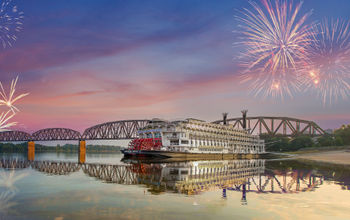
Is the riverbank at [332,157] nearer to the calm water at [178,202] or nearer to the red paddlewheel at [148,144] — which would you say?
the red paddlewheel at [148,144]

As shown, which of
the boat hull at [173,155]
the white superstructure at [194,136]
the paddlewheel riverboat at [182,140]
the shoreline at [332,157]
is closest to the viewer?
the shoreline at [332,157]

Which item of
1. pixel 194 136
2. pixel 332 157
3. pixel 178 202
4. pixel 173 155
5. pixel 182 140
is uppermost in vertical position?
pixel 194 136

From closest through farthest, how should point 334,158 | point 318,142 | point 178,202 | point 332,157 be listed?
point 178,202 < point 334,158 < point 332,157 < point 318,142

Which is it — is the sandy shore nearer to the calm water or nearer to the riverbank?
the riverbank

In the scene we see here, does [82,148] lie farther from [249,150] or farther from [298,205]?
[298,205]

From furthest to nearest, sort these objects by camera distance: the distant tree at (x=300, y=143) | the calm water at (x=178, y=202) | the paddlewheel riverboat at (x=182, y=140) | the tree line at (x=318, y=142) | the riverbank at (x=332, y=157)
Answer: the distant tree at (x=300, y=143)
the tree line at (x=318, y=142)
the paddlewheel riverboat at (x=182, y=140)
the riverbank at (x=332, y=157)
the calm water at (x=178, y=202)

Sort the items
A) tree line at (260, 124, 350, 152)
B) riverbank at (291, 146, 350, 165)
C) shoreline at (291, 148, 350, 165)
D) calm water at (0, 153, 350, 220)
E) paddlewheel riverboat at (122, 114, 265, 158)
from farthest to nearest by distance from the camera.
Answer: tree line at (260, 124, 350, 152) < paddlewheel riverboat at (122, 114, 265, 158) < riverbank at (291, 146, 350, 165) < shoreline at (291, 148, 350, 165) < calm water at (0, 153, 350, 220)

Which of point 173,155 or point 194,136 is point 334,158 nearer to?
point 194,136

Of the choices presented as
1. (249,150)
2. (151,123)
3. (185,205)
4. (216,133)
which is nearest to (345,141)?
(249,150)

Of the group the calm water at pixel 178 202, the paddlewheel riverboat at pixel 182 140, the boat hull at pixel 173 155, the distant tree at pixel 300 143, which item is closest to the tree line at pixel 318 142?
the distant tree at pixel 300 143

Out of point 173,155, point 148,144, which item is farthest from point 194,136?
point 173,155

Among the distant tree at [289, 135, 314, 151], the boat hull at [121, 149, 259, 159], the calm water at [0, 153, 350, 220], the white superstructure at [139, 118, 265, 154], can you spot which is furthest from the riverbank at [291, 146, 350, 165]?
the calm water at [0, 153, 350, 220]
